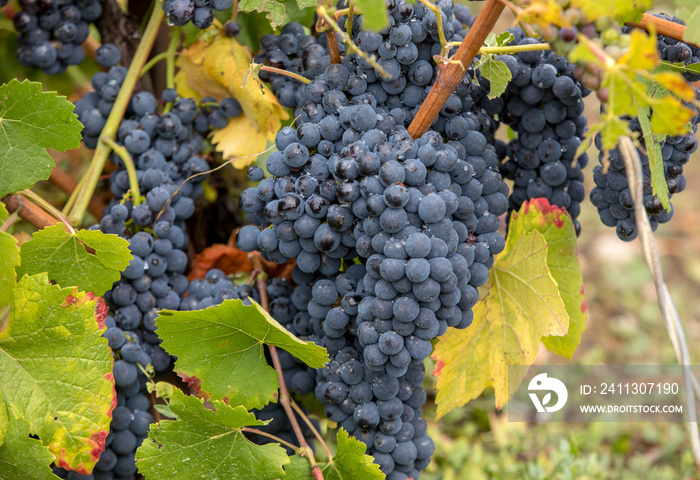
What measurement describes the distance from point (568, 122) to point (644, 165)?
0.13 meters

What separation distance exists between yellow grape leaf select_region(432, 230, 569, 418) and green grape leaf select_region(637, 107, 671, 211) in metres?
0.15

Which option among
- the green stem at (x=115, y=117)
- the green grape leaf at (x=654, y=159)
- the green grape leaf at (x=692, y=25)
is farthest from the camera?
the green stem at (x=115, y=117)

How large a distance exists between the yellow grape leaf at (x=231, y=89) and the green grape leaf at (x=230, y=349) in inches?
13.5

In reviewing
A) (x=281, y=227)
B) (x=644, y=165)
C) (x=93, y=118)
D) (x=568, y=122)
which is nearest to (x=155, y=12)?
(x=93, y=118)

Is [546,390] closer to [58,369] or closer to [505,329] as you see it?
[505,329]

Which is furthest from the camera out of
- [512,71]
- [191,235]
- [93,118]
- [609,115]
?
[191,235]

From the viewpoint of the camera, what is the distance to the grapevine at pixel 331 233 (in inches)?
26.4

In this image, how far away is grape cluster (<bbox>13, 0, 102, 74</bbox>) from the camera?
0.97m

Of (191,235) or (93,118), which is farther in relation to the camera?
(191,235)

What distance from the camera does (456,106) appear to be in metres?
0.73

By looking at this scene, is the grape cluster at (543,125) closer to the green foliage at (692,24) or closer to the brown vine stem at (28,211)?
the green foliage at (692,24)

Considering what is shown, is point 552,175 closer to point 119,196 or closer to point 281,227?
point 281,227

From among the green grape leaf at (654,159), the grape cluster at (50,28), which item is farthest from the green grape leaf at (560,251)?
the grape cluster at (50,28)

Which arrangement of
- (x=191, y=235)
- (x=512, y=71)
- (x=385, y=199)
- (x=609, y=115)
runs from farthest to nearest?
(x=191, y=235) → (x=512, y=71) → (x=385, y=199) → (x=609, y=115)
